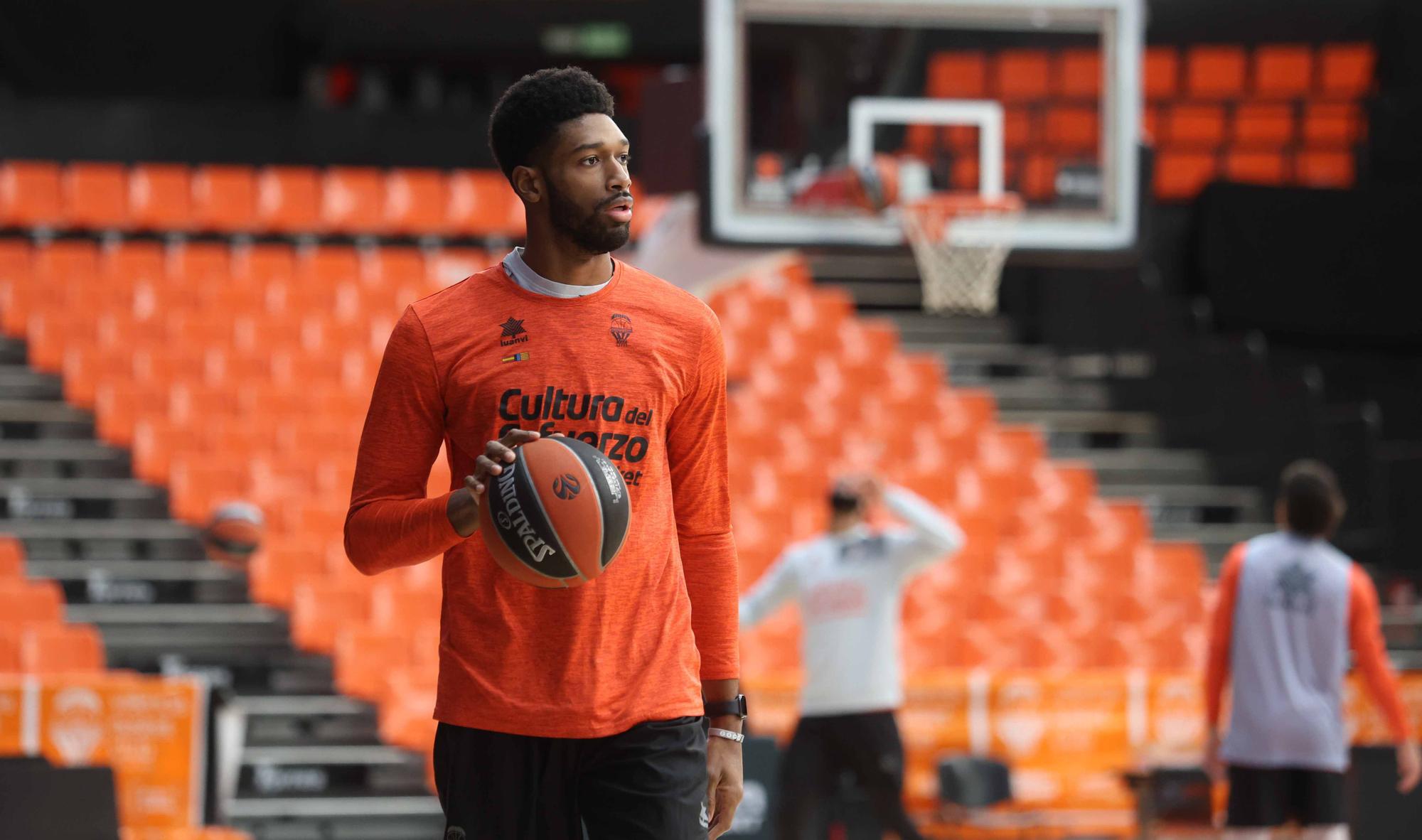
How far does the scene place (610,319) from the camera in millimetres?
2639

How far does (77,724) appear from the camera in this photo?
7.49 metres

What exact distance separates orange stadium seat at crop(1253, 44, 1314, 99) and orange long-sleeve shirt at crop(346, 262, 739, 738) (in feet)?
48.8

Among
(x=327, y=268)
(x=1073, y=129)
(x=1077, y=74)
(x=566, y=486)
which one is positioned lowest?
(x=566, y=486)

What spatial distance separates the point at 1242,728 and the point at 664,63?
14.2 meters

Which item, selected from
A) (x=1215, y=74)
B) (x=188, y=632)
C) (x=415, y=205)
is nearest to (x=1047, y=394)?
(x=1215, y=74)

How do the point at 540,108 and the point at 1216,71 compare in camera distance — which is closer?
the point at 540,108

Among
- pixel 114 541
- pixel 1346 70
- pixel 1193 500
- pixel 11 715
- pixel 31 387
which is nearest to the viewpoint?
pixel 11 715

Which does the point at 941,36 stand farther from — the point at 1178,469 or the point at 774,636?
the point at 1178,469

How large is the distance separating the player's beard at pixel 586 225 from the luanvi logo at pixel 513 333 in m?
0.15

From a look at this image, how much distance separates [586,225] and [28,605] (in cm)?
775

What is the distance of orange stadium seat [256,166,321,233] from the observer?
14789mm

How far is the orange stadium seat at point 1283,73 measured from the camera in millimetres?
16422

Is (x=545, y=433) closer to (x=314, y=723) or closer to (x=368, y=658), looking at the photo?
(x=368, y=658)

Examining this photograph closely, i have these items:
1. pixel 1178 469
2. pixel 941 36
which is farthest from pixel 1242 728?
pixel 1178 469
